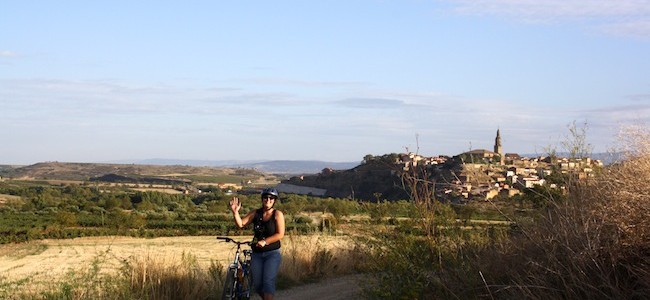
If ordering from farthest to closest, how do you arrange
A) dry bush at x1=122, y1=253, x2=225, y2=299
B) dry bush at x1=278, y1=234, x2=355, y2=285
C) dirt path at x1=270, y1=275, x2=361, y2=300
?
dry bush at x1=278, y1=234, x2=355, y2=285, dirt path at x1=270, y1=275, x2=361, y2=300, dry bush at x1=122, y1=253, x2=225, y2=299

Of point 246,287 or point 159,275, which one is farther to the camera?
point 159,275

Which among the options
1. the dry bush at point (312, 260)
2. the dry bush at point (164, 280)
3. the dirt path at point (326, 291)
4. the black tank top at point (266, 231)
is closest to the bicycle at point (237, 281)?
the black tank top at point (266, 231)

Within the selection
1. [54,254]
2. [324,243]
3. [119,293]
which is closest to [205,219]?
[54,254]

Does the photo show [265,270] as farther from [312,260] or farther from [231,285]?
[312,260]

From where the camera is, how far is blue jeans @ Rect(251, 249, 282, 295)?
972 cm

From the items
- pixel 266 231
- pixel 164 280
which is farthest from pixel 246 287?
pixel 164 280

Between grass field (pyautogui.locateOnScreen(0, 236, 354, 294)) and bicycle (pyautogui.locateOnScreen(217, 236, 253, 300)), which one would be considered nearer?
bicycle (pyautogui.locateOnScreen(217, 236, 253, 300))

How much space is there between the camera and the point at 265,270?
977 centimetres

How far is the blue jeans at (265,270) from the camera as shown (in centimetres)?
972

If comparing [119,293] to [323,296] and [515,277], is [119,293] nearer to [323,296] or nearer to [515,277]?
[323,296]

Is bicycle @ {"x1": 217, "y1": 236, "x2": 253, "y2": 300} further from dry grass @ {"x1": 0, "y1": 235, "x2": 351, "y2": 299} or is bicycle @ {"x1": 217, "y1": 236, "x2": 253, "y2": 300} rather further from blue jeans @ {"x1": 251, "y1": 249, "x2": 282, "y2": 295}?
dry grass @ {"x1": 0, "y1": 235, "x2": 351, "y2": 299}

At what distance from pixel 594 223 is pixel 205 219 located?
61.2 meters

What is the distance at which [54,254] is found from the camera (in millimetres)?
41031

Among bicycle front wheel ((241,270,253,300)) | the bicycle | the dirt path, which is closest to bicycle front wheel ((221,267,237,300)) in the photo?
the bicycle
